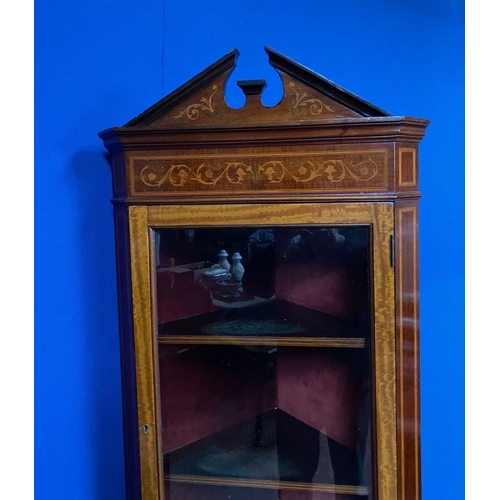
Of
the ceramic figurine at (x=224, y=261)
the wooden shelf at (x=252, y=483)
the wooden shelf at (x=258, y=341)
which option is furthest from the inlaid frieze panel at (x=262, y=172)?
the wooden shelf at (x=252, y=483)

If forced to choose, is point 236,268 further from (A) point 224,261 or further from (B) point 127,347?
(B) point 127,347

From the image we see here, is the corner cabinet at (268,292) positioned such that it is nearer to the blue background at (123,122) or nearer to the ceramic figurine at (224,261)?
the ceramic figurine at (224,261)

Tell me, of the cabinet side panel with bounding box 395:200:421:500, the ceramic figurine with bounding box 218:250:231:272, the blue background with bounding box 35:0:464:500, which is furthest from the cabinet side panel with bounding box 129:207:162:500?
the cabinet side panel with bounding box 395:200:421:500

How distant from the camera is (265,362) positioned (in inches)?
33.6

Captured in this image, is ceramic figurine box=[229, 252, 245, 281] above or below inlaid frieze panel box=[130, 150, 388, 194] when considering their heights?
below

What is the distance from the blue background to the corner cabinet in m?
0.22

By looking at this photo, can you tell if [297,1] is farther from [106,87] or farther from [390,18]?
[106,87]

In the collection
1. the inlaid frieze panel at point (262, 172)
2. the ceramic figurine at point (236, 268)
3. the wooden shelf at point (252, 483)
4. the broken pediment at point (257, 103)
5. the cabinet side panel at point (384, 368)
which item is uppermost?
the broken pediment at point (257, 103)

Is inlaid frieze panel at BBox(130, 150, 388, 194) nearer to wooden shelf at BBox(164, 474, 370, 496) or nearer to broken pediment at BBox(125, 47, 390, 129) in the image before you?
broken pediment at BBox(125, 47, 390, 129)

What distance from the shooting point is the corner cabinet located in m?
0.74

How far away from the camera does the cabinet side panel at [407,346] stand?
0.74 metres
